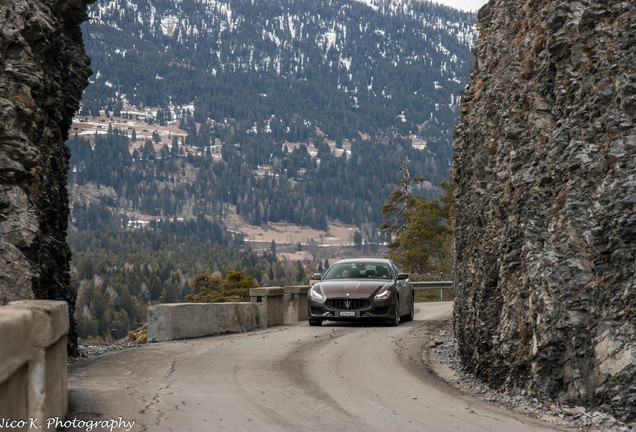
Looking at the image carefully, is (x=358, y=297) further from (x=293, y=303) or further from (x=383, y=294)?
(x=293, y=303)

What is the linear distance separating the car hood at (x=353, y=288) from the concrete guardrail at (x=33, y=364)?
1123cm

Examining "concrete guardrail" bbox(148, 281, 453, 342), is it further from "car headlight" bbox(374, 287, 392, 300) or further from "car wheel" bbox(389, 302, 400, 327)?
"car wheel" bbox(389, 302, 400, 327)

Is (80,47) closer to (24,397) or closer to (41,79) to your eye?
(41,79)

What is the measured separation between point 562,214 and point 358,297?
9.42 metres

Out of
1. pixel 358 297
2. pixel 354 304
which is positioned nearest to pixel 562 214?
pixel 358 297

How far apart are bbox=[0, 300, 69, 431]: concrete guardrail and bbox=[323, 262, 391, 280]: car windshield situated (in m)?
12.3

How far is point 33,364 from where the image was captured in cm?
494

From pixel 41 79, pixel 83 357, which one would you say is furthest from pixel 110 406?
pixel 41 79

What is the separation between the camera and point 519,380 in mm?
8688

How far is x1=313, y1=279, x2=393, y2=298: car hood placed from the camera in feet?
56.7

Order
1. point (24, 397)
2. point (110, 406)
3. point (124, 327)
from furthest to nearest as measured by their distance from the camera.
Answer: point (124, 327)
point (110, 406)
point (24, 397)

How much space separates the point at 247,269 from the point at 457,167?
6050 inches

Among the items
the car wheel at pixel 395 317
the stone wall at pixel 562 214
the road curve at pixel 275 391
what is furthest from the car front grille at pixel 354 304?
the stone wall at pixel 562 214

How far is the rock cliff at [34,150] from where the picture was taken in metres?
10.4
